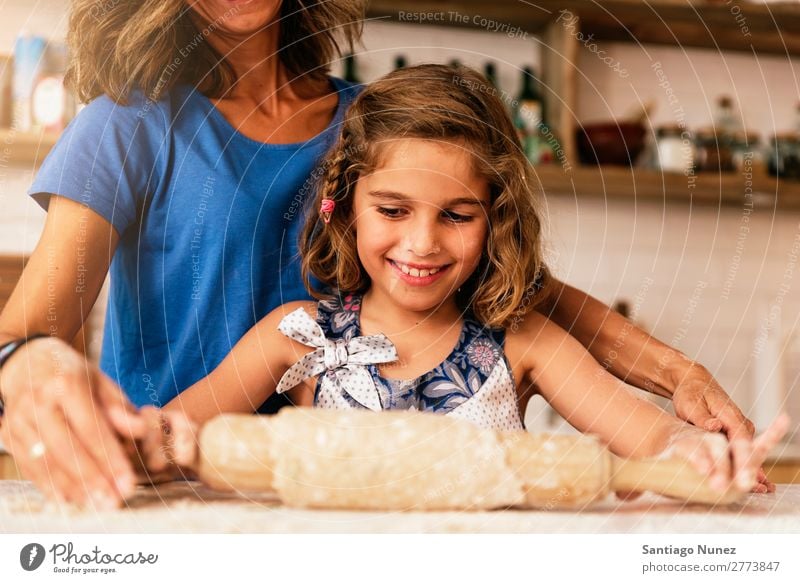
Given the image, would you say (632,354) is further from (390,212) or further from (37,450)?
(37,450)

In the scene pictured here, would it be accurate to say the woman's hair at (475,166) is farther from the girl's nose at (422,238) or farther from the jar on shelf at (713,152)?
the jar on shelf at (713,152)

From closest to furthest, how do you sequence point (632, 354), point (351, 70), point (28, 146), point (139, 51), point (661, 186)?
point (139, 51), point (632, 354), point (28, 146), point (351, 70), point (661, 186)

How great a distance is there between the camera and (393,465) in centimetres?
46

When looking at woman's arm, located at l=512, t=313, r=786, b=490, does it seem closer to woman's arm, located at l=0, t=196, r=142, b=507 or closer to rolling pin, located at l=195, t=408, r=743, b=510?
rolling pin, located at l=195, t=408, r=743, b=510

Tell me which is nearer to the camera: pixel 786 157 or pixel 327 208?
pixel 327 208

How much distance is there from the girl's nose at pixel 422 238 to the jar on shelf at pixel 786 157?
92 cm

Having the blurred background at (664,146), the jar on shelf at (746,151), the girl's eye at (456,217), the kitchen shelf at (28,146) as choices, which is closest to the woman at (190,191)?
the girl's eye at (456,217)

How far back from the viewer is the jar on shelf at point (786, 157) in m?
1.31

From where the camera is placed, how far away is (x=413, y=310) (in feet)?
2.10

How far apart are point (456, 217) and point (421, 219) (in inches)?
1.1

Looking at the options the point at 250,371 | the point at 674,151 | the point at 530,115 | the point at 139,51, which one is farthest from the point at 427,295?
the point at 674,151
